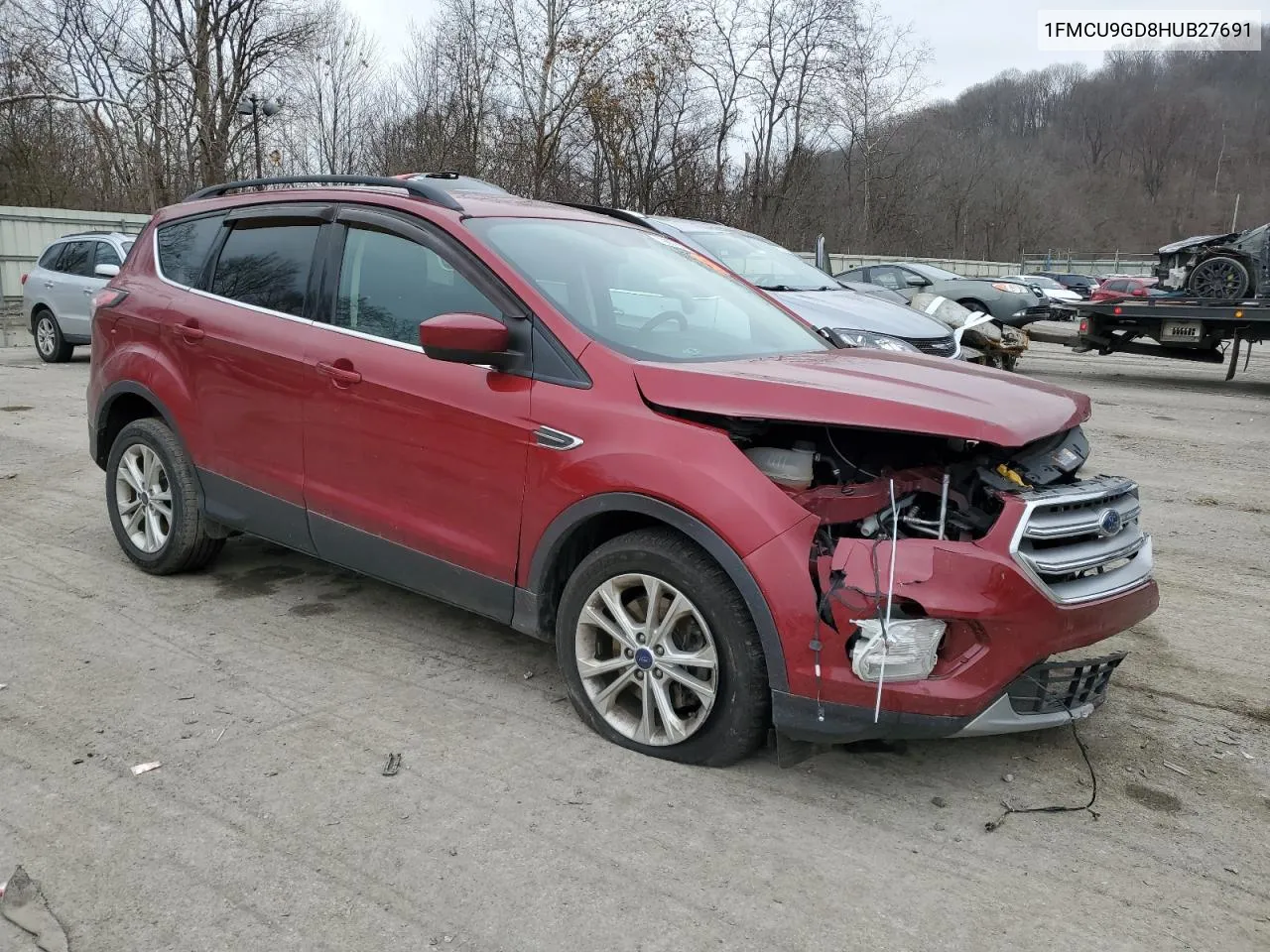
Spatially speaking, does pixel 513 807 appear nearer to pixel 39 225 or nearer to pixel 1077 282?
pixel 39 225

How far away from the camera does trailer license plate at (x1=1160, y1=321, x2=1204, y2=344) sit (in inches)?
501

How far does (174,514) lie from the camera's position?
477 centimetres

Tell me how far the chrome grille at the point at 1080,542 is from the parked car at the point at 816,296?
4.08 m

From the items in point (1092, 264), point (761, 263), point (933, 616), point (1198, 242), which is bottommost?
point (933, 616)

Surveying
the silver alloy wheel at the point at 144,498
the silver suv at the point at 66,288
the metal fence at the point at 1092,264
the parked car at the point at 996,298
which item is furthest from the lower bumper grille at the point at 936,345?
the metal fence at the point at 1092,264

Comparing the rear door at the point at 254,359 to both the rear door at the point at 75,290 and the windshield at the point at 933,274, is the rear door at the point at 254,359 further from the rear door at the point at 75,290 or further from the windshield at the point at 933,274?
the windshield at the point at 933,274

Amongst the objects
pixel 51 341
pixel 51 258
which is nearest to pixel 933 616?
pixel 51 341

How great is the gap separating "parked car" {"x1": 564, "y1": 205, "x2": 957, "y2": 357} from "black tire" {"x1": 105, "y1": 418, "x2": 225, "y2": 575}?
141 inches

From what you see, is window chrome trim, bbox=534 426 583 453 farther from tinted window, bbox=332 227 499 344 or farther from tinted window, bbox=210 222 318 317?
tinted window, bbox=210 222 318 317

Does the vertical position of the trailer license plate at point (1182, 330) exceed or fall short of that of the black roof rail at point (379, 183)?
it falls short

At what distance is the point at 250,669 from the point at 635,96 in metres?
25.8

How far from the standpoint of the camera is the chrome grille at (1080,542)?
286 cm

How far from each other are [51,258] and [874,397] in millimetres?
14999

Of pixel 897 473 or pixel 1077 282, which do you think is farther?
pixel 1077 282
